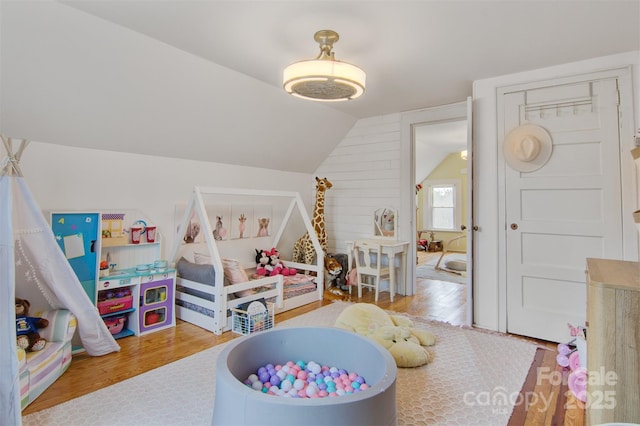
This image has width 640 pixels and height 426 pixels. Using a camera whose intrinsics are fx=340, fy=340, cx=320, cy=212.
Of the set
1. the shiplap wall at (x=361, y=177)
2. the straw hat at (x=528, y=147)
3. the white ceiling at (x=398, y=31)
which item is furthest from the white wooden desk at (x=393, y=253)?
the white ceiling at (x=398, y=31)

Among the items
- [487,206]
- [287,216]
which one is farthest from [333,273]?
[487,206]

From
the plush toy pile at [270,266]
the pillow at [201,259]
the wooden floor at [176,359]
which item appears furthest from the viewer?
the plush toy pile at [270,266]

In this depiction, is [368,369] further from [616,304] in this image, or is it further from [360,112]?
[360,112]

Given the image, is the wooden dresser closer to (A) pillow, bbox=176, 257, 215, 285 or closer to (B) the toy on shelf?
(A) pillow, bbox=176, 257, 215, 285

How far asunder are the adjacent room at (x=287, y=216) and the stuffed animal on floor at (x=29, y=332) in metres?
0.01

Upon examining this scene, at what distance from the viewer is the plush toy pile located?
390 centimetres

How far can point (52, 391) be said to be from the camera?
1.98 m

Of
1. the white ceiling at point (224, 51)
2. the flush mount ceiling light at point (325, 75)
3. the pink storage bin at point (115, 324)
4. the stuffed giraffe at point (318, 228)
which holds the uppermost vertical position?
the white ceiling at point (224, 51)

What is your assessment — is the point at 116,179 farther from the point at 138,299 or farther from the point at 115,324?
the point at 115,324

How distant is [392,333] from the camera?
2547 millimetres

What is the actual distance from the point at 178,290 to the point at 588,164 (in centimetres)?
379

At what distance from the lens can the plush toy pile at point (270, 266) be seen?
390 cm

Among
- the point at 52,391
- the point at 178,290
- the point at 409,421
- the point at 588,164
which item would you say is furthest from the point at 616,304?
the point at 178,290

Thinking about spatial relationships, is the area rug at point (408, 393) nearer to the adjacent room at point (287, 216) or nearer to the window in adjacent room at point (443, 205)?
the adjacent room at point (287, 216)
